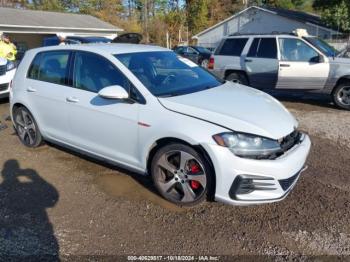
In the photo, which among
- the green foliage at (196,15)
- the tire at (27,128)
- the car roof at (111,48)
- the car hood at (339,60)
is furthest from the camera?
the green foliage at (196,15)

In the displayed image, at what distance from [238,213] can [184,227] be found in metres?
0.63

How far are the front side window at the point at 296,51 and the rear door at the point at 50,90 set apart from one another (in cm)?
586

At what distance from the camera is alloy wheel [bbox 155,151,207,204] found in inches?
147

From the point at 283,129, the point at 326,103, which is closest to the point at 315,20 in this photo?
the point at 326,103

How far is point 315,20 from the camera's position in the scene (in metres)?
31.0

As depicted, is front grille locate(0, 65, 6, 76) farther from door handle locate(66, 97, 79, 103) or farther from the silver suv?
the silver suv

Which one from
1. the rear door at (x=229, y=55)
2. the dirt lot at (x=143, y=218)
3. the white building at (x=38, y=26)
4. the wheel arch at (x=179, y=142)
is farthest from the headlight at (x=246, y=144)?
the white building at (x=38, y=26)

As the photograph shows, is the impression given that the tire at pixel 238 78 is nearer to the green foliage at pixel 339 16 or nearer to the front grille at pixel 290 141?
the front grille at pixel 290 141

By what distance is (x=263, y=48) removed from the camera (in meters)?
9.41

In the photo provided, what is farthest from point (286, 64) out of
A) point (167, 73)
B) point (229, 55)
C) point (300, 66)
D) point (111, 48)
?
point (111, 48)

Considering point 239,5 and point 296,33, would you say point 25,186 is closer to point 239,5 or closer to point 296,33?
point 296,33

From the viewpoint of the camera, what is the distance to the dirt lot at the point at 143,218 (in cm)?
329

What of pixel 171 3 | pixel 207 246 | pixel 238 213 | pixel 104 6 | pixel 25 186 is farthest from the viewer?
pixel 171 3

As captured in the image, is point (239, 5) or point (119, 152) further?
point (239, 5)
